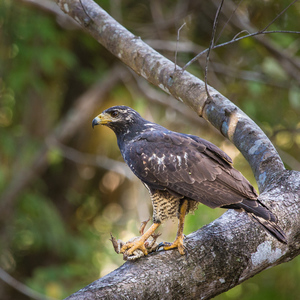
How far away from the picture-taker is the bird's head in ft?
12.5

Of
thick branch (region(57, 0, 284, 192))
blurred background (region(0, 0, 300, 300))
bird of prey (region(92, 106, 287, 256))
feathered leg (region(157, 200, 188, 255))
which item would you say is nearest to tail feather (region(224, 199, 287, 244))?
bird of prey (region(92, 106, 287, 256))

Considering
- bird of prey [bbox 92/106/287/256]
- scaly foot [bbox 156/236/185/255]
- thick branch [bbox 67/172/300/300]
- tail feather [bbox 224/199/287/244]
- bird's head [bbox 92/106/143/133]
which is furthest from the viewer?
bird's head [bbox 92/106/143/133]

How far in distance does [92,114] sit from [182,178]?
4.89m

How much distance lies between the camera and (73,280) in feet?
24.8

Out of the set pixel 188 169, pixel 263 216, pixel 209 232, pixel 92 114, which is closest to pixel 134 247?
pixel 209 232

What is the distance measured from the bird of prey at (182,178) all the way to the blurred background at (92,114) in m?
2.59

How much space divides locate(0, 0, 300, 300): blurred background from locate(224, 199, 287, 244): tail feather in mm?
2878

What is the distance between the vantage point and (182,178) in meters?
3.14

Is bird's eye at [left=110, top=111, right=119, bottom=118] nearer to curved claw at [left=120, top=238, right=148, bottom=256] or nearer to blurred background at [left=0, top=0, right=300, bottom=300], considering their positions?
curved claw at [left=120, top=238, right=148, bottom=256]

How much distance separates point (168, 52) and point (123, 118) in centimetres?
373

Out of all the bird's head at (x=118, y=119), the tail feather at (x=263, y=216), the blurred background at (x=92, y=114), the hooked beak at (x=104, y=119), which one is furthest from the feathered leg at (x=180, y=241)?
the blurred background at (x=92, y=114)

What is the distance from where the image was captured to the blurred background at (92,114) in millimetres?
6297

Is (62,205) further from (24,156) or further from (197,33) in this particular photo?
(197,33)

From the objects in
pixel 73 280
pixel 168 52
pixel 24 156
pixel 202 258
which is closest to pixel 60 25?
pixel 168 52
